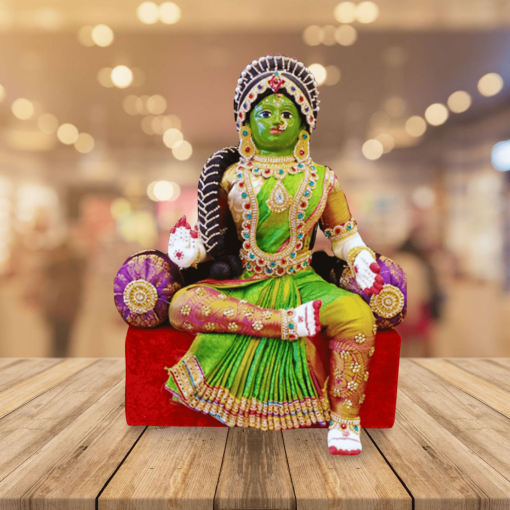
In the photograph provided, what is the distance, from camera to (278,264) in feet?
6.04

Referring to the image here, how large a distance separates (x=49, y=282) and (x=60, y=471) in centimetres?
183

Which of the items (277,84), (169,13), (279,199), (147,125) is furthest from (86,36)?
(279,199)

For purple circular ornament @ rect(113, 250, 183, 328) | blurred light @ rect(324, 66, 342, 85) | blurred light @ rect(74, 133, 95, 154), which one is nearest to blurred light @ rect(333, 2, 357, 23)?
blurred light @ rect(324, 66, 342, 85)

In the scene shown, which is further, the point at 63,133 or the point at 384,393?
the point at 63,133

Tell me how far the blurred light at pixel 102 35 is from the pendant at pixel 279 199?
1.89m

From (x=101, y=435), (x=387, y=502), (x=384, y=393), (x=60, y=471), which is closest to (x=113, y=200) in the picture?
(x=101, y=435)

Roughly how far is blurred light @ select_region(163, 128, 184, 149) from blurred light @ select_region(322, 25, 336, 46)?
1.13 m

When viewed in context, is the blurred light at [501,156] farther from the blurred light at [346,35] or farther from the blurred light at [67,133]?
the blurred light at [67,133]

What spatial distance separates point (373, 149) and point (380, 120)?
192 mm

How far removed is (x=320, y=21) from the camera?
2861 millimetres

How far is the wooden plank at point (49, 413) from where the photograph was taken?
1.63 meters

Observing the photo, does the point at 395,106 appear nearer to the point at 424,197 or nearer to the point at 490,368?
the point at 424,197

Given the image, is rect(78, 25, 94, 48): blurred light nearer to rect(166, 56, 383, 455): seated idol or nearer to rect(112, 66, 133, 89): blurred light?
rect(112, 66, 133, 89): blurred light

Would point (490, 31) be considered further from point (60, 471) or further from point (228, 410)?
point (60, 471)
